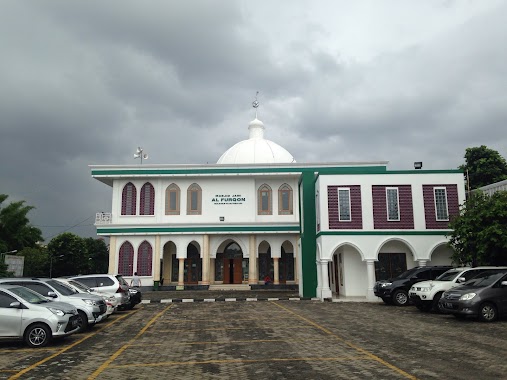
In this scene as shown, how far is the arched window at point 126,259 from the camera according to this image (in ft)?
115

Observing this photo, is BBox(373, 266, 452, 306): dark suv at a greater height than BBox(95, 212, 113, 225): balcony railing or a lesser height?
lesser

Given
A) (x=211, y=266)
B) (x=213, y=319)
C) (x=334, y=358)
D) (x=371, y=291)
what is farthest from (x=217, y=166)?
(x=334, y=358)

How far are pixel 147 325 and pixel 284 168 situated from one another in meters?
22.4

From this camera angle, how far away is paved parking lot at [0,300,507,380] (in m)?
7.73

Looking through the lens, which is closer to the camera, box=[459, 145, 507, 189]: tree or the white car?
the white car

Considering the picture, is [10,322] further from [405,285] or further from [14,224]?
[14,224]

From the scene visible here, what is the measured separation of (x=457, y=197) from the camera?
23766 millimetres

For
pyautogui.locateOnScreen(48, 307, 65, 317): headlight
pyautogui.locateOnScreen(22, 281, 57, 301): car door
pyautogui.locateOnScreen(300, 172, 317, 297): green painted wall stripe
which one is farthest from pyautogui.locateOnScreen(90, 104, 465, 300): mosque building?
pyautogui.locateOnScreen(48, 307, 65, 317): headlight

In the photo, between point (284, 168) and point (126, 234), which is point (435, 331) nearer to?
point (284, 168)


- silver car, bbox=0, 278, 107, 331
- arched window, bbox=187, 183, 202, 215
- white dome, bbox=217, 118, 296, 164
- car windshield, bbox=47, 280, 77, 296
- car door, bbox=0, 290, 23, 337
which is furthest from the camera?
white dome, bbox=217, 118, 296, 164

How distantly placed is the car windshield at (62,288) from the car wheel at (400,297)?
1244 cm

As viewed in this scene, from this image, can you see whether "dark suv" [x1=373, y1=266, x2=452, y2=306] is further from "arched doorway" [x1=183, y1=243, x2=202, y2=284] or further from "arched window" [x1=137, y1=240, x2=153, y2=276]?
"arched window" [x1=137, y1=240, x2=153, y2=276]

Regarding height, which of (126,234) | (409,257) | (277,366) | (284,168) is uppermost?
(284,168)

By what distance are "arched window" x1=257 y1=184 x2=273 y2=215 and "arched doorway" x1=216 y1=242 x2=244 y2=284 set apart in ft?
11.8
